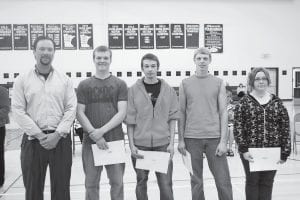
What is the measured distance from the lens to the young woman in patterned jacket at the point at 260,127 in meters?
3.32

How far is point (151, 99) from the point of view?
360 cm

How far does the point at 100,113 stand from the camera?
11.3 feet

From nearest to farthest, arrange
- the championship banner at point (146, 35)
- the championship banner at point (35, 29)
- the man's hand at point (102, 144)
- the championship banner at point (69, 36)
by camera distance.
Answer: the man's hand at point (102, 144) < the championship banner at point (35, 29) < the championship banner at point (69, 36) < the championship banner at point (146, 35)

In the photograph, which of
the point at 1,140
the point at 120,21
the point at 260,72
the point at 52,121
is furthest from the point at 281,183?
the point at 120,21

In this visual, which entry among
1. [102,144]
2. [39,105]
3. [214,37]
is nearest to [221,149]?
[102,144]

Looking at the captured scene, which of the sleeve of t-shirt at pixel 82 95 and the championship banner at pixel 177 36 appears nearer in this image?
the sleeve of t-shirt at pixel 82 95

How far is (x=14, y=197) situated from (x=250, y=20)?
13.5m

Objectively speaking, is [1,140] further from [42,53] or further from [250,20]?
[250,20]

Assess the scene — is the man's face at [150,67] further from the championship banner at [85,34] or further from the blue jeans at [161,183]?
the championship banner at [85,34]

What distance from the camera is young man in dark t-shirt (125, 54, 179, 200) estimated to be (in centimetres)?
356

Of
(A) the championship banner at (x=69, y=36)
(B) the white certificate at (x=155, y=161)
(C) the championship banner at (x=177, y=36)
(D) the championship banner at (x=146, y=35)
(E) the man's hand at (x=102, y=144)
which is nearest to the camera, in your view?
(E) the man's hand at (x=102, y=144)

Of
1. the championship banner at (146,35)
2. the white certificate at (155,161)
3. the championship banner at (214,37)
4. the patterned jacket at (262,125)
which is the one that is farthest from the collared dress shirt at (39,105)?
the championship banner at (214,37)

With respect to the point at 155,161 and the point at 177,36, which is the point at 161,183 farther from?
the point at 177,36

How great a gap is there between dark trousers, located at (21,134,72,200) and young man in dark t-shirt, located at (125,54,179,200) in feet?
2.31
